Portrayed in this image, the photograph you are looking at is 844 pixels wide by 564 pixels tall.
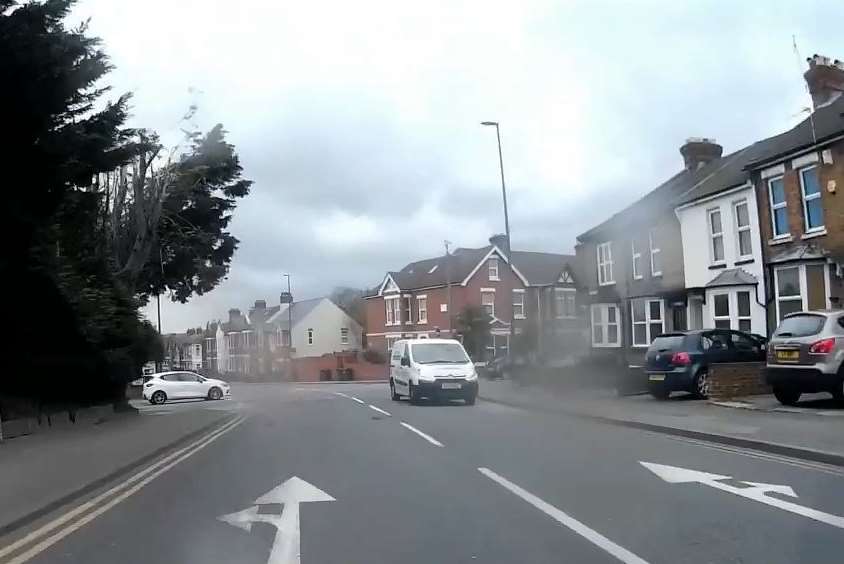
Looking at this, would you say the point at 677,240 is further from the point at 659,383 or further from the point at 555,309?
the point at 555,309

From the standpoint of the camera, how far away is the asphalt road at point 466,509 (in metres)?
5.85

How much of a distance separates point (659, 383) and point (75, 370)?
1256 centimetres

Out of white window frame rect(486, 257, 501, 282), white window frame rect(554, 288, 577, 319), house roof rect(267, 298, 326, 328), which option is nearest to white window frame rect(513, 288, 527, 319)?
white window frame rect(486, 257, 501, 282)

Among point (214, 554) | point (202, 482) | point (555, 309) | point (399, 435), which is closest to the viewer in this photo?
point (214, 554)

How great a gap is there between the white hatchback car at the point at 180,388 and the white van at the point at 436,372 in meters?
14.1

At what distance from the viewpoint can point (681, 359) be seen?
Answer: 17734 millimetres

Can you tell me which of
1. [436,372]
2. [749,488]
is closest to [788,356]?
[749,488]

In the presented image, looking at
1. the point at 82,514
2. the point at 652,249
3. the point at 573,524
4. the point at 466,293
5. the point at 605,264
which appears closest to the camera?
the point at 573,524

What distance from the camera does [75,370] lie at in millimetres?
17578

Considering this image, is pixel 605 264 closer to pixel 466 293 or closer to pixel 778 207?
pixel 778 207

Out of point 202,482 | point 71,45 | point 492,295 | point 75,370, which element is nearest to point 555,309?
point 492,295

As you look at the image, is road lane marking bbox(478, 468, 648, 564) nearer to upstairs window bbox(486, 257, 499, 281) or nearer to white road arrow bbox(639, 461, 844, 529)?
white road arrow bbox(639, 461, 844, 529)

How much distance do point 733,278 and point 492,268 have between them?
109 feet

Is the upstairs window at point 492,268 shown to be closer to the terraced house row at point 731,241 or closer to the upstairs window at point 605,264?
the terraced house row at point 731,241
